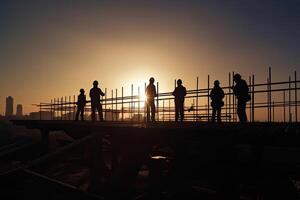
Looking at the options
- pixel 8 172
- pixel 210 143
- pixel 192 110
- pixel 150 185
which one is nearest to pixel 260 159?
pixel 210 143

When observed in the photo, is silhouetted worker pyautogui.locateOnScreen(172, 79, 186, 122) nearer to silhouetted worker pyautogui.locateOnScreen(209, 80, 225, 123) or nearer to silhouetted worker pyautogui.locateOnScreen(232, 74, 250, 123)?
silhouetted worker pyautogui.locateOnScreen(209, 80, 225, 123)

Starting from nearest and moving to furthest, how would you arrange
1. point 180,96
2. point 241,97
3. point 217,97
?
point 241,97
point 217,97
point 180,96

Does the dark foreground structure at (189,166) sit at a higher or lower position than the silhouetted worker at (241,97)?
lower

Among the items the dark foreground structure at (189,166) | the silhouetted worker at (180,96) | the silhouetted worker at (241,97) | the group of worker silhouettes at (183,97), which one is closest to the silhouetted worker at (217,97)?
the group of worker silhouettes at (183,97)

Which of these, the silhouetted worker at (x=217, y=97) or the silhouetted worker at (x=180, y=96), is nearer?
the silhouetted worker at (x=217, y=97)

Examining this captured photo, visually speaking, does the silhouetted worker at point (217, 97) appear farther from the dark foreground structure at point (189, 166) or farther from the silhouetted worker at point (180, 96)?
the dark foreground structure at point (189, 166)

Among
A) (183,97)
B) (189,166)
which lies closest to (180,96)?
(183,97)

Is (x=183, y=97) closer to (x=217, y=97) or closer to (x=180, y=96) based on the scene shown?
(x=180, y=96)

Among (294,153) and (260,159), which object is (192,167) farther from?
(294,153)

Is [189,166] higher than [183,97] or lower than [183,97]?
lower

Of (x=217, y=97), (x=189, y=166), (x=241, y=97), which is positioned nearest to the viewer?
(x=189, y=166)

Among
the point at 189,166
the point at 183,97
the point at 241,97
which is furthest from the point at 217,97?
the point at 189,166

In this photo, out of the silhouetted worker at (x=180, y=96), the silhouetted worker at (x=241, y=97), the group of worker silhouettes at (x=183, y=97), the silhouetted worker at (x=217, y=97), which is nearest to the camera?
the silhouetted worker at (x=241, y=97)

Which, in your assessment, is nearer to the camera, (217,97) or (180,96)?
(217,97)
